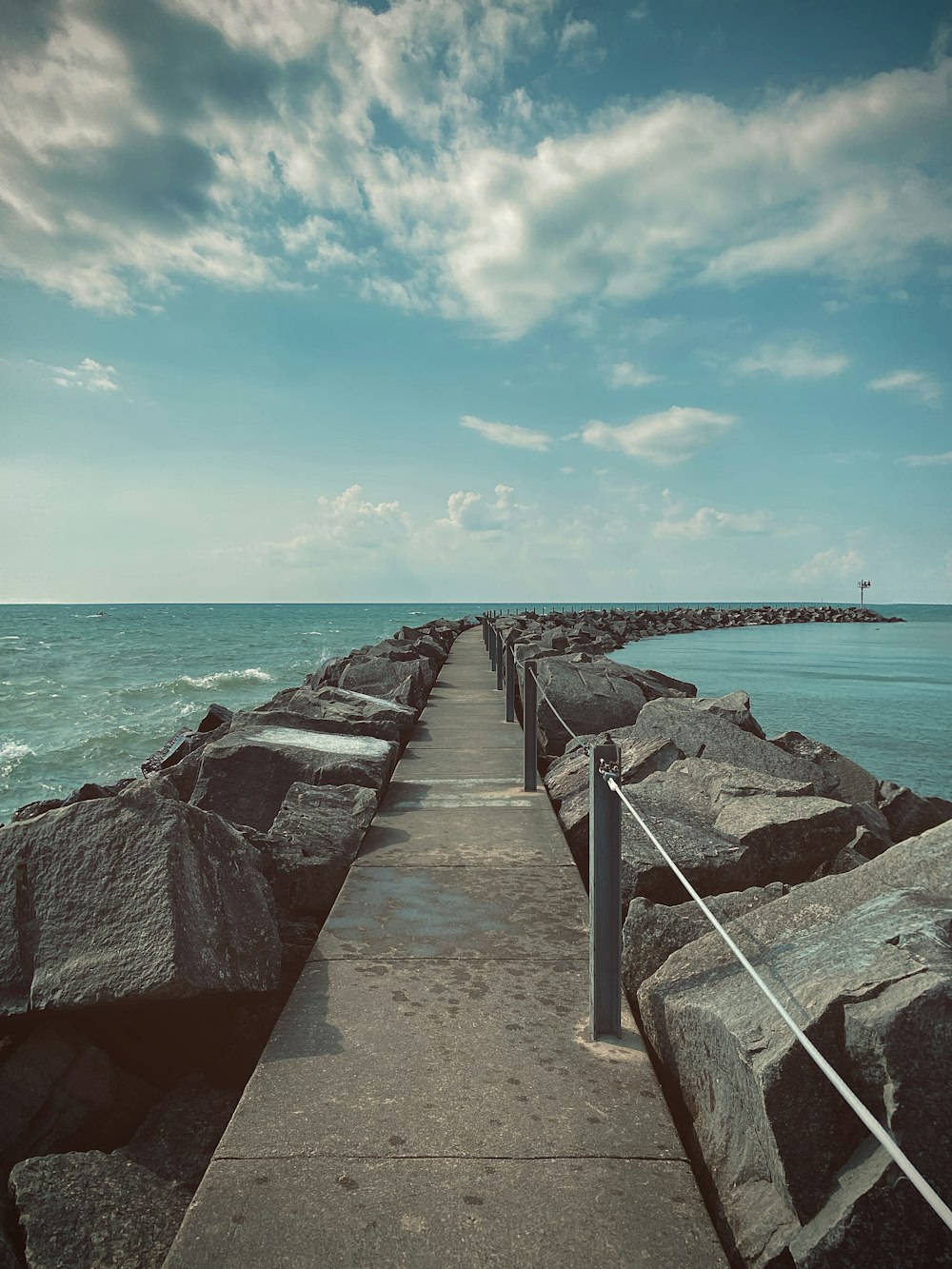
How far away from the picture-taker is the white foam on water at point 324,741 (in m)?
6.63

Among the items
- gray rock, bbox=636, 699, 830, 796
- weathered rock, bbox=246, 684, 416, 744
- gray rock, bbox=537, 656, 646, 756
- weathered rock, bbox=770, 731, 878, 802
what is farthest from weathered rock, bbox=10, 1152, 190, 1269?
gray rock, bbox=537, 656, 646, 756

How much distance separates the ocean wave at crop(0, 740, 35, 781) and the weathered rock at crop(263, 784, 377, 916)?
9679 mm

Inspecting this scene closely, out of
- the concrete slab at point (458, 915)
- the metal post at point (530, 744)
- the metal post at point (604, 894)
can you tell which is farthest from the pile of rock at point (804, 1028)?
the metal post at point (530, 744)

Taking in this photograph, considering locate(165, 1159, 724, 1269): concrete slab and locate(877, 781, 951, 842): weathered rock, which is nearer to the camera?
locate(165, 1159, 724, 1269): concrete slab

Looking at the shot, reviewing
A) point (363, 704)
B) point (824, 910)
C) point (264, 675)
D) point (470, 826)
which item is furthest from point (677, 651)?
point (824, 910)

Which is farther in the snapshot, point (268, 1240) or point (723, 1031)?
point (723, 1031)

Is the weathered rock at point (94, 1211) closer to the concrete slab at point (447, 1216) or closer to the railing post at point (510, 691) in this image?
the concrete slab at point (447, 1216)

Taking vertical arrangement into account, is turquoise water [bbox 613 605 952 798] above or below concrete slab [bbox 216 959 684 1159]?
below

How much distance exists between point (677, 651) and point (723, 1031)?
105 feet

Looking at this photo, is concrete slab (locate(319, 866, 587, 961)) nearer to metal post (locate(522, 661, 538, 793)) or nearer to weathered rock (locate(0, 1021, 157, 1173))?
weathered rock (locate(0, 1021, 157, 1173))

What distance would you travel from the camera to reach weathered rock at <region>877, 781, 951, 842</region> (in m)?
7.12

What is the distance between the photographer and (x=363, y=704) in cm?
879

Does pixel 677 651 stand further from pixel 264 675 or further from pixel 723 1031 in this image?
pixel 723 1031

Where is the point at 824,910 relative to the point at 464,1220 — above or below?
above
